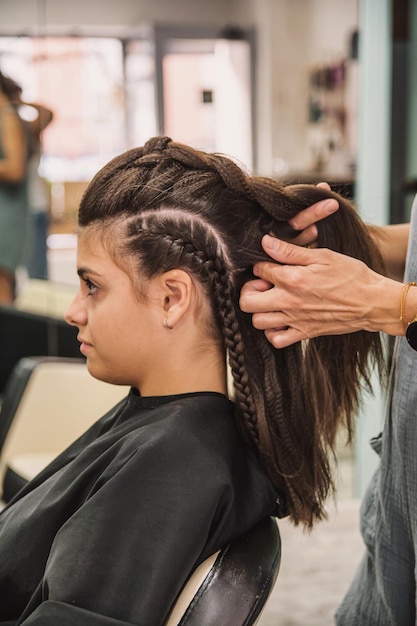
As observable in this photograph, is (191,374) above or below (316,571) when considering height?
above

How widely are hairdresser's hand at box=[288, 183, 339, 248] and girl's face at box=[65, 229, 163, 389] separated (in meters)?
0.23

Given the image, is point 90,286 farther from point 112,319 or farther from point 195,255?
point 195,255

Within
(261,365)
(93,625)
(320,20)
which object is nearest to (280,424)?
(261,365)

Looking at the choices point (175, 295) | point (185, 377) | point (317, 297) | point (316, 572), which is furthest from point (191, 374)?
point (316, 572)

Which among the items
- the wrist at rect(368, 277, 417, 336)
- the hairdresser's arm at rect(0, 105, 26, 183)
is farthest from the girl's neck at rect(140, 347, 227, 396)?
the hairdresser's arm at rect(0, 105, 26, 183)

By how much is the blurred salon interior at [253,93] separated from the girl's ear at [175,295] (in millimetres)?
1459

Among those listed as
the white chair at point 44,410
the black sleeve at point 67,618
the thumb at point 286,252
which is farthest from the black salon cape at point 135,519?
the white chair at point 44,410

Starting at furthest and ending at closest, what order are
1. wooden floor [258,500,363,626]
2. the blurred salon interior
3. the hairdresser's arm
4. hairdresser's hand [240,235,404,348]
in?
1. the hairdresser's arm
2. the blurred salon interior
3. wooden floor [258,500,363,626]
4. hairdresser's hand [240,235,404,348]

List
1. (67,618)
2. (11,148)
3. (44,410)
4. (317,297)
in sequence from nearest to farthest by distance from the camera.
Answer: (67,618) < (317,297) < (44,410) < (11,148)

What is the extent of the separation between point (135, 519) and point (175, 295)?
0.32 metres

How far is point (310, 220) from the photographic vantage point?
1.12 m

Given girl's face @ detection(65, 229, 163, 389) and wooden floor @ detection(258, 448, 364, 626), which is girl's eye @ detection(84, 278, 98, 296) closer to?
girl's face @ detection(65, 229, 163, 389)

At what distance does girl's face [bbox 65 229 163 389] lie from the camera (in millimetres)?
1139

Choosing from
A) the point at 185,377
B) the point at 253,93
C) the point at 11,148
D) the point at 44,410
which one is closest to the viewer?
the point at 185,377
